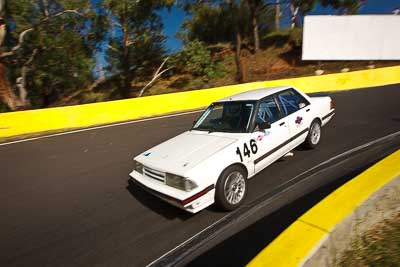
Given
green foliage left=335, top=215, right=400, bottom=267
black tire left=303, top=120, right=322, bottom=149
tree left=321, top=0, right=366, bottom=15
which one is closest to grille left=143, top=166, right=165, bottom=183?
green foliage left=335, top=215, right=400, bottom=267

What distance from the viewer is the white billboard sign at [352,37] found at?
22672 mm

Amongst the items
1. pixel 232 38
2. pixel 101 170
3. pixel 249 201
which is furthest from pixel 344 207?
pixel 232 38

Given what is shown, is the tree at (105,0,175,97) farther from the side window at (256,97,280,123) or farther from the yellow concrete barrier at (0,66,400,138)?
the side window at (256,97,280,123)

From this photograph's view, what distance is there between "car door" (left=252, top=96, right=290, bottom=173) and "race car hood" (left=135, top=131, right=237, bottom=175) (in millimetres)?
550

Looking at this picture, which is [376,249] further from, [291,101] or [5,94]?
[5,94]

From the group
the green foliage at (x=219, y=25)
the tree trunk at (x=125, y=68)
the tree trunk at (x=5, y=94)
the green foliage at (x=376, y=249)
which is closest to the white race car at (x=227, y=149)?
the green foliage at (x=376, y=249)

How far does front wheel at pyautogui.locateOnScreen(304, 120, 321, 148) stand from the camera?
5867 millimetres

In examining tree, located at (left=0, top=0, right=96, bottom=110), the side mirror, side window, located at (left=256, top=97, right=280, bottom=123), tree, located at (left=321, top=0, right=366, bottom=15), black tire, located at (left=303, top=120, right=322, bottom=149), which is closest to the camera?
the side mirror

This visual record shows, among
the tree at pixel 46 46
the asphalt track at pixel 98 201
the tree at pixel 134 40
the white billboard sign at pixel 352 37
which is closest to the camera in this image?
the asphalt track at pixel 98 201

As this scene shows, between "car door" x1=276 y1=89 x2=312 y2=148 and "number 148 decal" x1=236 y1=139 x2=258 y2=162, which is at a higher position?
"car door" x1=276 y1=89 x2=312 y2=148

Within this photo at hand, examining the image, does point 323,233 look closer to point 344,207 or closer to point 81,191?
point 344,207

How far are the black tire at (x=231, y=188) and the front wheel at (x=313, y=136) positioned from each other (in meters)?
2.21

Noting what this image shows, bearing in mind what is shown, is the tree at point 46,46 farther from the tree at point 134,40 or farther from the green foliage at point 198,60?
the green foliage at point 198,60

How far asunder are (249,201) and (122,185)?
2.45 metres
